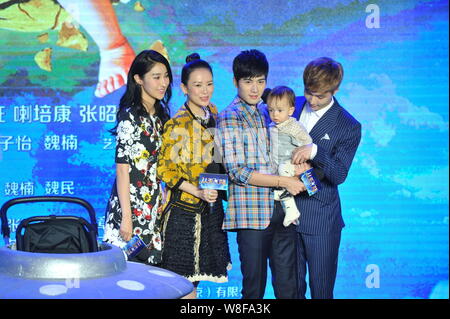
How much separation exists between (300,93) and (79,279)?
3.23 meters

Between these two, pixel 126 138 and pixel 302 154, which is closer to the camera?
pixel 302 154

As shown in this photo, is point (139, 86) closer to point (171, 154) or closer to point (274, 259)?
point (171, 154)

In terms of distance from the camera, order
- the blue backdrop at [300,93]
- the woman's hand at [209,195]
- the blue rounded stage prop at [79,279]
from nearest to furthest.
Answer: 1. the blue rounded stage prop at [79,279]
2. the woman's hand at [209,195]
3. the blue backdrop at [300,93]

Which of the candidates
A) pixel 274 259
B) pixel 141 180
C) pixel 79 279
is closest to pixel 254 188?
pixel 274 259

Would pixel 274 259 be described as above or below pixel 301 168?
below

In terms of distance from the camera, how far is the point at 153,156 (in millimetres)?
3736

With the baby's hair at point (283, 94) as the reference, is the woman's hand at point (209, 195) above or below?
below

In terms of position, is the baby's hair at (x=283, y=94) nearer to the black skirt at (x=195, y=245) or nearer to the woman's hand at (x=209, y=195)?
the woman's hand at (x=209, y=195)

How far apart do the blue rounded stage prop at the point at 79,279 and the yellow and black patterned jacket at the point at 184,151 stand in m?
1.39

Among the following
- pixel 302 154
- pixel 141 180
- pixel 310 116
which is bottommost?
pixel 141 180

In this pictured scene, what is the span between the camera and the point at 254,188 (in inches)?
141

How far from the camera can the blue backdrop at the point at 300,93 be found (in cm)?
494

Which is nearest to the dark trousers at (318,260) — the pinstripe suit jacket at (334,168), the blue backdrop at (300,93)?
the pinstripe suit jacket at (334,168)
